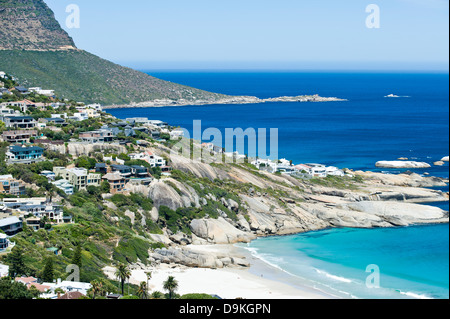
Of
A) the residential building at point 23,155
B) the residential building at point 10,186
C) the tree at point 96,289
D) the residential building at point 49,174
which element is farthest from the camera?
the residential building at point 23,155

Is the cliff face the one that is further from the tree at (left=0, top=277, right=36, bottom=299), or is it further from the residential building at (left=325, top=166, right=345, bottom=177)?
the tree at (left=0, top=277, right=36, bottom=299)

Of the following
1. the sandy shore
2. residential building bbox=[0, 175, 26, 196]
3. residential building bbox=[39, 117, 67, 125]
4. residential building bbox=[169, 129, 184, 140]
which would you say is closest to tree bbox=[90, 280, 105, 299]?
the sandy shore

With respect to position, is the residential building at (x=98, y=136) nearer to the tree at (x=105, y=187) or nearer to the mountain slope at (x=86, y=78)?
the tree at (x=105, y=187)

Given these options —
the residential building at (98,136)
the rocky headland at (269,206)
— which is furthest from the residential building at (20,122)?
the rocky headland at (269,206)

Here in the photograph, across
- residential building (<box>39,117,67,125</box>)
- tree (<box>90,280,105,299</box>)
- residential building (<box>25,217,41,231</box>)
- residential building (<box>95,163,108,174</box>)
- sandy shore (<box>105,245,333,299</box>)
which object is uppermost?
residential building (<box>39,117,67,125</box>)

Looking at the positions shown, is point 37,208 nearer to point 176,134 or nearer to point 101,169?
point 101,169

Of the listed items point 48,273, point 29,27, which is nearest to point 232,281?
point 48,273
